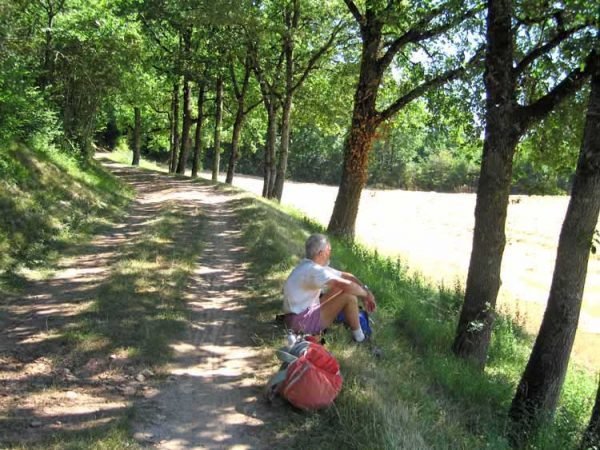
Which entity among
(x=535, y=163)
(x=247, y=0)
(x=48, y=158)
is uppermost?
(x=247, y=0)

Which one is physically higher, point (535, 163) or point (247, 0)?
point (247, 0)

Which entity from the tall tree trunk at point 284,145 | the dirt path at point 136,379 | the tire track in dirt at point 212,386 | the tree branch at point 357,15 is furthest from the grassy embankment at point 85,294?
the tall tree trunk at point 284,145

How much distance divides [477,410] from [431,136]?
8.33 metres

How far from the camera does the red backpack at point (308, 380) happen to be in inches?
197

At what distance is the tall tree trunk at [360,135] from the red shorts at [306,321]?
8665 mm

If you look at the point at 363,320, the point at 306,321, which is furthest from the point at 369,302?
the point at 306,321

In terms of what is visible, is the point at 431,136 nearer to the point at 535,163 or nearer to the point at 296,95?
the point at 535,163

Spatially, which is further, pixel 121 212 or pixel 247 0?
pixel 247 0

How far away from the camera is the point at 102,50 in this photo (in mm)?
16734

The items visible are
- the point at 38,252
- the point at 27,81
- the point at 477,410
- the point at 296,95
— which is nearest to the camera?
the point at 477,410

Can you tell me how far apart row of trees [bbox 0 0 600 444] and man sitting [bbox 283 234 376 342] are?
207cm

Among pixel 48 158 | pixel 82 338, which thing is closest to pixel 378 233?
pixel 48 158

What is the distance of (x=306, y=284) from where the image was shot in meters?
6.34

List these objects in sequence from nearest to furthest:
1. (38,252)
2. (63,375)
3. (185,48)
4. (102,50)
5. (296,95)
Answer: (63,375), (38,252), (102,50), (296,95), (185,48)
